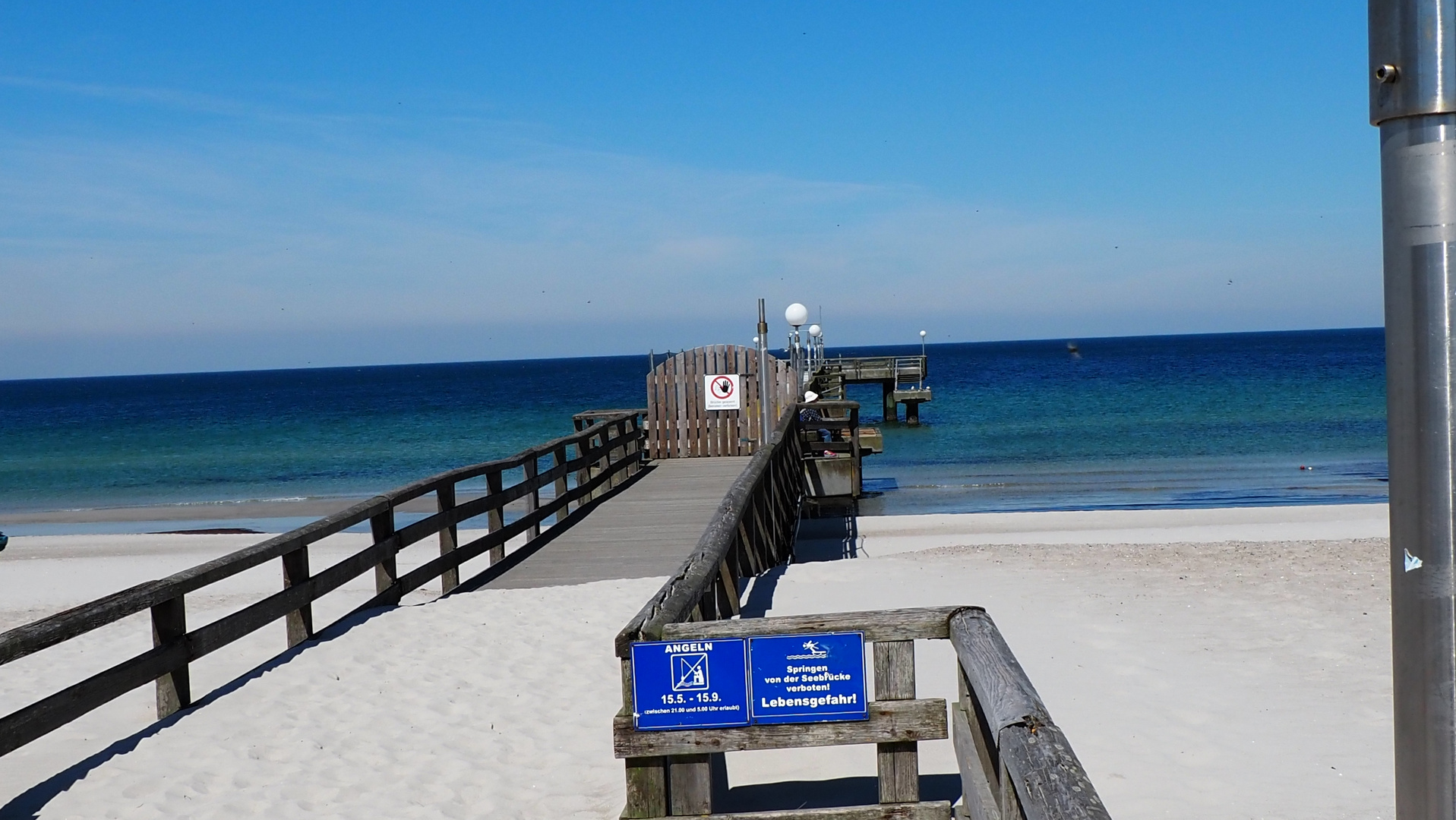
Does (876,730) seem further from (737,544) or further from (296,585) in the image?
(296,585)

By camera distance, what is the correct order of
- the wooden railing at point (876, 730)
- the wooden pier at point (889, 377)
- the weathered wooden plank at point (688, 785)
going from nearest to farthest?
the wooden railing at point (876, 730)
the weathered wooden plank at point (688, 785)
the wooden pier at point (889, 377)

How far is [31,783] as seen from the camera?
189 inches

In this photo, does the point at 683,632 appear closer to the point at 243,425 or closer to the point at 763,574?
the point at 763,574

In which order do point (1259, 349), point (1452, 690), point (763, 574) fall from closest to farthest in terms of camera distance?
1. point (1452, 690)
2. point (763, 574)
3. point (1259, 349)

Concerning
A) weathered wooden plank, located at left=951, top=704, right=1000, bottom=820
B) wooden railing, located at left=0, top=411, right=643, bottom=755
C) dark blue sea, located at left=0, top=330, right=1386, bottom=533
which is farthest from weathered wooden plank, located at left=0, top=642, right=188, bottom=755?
dark blue sea, located at left=0, top=330, right=1386, bottom=533

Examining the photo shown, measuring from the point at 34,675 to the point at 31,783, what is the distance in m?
3.00

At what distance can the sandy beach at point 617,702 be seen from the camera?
4.66m

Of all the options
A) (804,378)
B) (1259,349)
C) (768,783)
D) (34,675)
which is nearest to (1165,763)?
(768,783)

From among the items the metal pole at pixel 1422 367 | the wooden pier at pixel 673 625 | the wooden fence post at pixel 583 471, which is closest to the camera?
the metal pole at pixel 1422 367

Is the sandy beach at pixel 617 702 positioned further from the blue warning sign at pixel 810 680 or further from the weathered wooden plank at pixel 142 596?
the blue warning sign at pixel 810 680

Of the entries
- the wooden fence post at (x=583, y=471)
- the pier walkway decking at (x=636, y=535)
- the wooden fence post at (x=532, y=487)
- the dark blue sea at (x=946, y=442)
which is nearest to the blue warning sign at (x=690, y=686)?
the pier walkway decking at (x=636, y=535)

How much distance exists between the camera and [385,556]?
788cm

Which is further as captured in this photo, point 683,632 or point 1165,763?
point 1165,763

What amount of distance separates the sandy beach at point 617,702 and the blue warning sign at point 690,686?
3.75 feet
